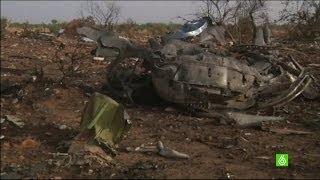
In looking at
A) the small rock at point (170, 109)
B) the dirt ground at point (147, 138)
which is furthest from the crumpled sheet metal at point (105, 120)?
the small rock at point (170, 109)

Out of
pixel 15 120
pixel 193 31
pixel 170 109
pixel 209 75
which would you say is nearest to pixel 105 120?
pixel 15 120

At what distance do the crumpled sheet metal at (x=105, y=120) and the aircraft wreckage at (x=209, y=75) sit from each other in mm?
1597

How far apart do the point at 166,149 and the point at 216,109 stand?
6.60ft

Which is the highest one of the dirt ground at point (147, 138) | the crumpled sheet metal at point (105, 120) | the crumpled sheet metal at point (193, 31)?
the crumpled sheet metal at point (193, 31)

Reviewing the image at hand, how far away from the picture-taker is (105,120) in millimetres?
5363

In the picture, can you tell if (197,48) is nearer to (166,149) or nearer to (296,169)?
(166,149)

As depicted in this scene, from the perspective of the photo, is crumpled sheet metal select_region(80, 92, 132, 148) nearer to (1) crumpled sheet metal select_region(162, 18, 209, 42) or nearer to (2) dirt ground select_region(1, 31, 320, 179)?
(2) dirt ground select_region(1, 31, 320, 179)

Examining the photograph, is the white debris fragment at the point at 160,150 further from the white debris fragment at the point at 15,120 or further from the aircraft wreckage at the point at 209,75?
the aircraft wreckage at the point at 209,75

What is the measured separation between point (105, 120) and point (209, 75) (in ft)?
6.88

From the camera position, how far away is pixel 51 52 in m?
11.5

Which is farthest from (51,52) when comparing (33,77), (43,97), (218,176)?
(218,176)

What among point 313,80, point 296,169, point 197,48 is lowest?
point 296,169

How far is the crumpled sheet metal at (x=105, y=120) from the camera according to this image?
5.27 metres

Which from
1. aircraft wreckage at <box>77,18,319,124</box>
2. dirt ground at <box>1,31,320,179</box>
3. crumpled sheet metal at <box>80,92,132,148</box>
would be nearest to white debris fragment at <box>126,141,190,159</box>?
dirt ground at <box>1,31,320,179</box>
